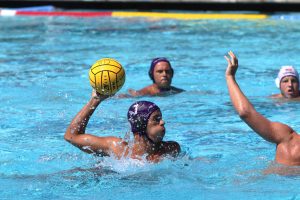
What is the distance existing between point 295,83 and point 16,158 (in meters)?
3.62

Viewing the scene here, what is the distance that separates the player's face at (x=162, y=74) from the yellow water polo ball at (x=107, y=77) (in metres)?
2.92

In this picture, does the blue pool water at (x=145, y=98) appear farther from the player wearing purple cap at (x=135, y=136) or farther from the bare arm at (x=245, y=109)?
the bare arm at (x=245, y=109)

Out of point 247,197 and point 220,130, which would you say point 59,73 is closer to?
point 220,130

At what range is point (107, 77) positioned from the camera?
545cm

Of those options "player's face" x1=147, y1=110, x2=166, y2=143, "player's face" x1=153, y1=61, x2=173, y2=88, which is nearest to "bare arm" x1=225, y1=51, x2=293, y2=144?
"player's face" x1=147, y1=110, x2=166, y2=143

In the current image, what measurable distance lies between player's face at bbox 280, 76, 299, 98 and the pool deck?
696 centimetres

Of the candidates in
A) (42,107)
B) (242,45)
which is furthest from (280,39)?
(42,107)

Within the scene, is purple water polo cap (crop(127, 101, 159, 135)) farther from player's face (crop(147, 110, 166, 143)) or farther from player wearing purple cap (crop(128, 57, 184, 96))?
player wearing purple cap (crop(128, 57, 184, 96))

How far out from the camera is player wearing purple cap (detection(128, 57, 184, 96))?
866cm

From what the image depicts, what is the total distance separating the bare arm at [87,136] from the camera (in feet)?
16.8

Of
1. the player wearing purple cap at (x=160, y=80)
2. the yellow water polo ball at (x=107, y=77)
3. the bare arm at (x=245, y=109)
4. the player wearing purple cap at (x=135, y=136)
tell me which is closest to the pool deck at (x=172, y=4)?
the player wearing purple cap at (x=160, y=80)

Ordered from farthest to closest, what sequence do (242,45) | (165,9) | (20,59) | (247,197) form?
(165,9) → (242,45) → (20,59) → (247,197)

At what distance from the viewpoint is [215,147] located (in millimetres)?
6477

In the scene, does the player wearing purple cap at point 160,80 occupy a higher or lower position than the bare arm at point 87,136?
lower
